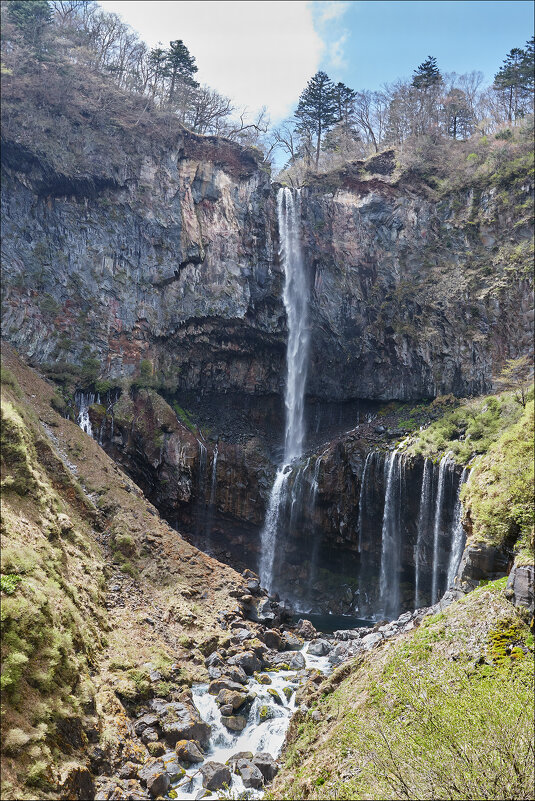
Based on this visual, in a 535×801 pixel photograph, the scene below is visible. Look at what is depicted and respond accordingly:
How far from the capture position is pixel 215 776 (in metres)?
11.7

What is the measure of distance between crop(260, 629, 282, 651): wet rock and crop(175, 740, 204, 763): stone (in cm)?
673

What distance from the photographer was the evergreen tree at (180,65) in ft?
132

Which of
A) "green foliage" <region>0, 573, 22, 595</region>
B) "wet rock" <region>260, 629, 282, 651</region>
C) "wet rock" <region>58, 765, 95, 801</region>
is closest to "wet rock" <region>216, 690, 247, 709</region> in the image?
"wet rock" <region>260, 629, 282, 651</region>

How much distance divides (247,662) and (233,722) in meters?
2.92

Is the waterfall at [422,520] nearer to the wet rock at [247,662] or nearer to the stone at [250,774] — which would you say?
the wet rock at [247,662]

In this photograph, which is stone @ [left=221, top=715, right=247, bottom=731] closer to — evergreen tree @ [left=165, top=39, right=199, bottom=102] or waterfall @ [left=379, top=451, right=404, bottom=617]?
waterfall @ [left=379, top=451, right=404, bottom=617]

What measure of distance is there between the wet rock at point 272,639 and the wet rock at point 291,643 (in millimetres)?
280

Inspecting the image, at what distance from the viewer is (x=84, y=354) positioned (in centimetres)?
3094

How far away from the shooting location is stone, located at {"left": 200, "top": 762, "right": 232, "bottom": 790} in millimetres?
11664

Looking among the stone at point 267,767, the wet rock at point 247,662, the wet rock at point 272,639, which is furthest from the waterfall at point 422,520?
the stone at point 267,767

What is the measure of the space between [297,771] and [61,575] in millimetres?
8407

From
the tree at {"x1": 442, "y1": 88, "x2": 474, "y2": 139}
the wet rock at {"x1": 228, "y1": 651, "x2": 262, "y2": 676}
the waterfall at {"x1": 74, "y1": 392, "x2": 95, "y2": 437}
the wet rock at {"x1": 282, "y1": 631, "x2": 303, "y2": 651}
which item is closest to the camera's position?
the wet rock at {"x1": 228, "y1": 651, "x2": 262, "y2": 676}

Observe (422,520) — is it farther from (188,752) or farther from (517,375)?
(188,752)

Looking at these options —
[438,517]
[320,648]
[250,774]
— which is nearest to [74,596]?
[250,774]
